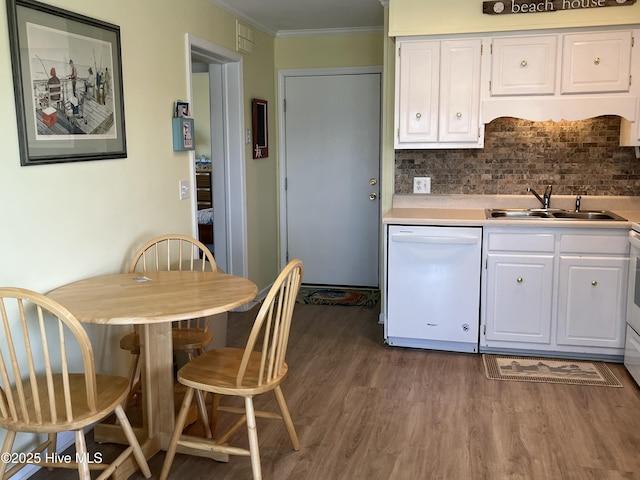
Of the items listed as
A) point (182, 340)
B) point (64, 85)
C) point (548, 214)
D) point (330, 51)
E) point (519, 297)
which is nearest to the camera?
point (64, 85)

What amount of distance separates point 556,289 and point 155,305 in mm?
2490

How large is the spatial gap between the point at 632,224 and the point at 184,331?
2620mm

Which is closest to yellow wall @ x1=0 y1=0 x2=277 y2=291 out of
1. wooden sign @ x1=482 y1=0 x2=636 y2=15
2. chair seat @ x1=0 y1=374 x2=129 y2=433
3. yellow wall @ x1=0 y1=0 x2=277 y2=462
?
yellow wall @ x1=0 y1=0 x2=277 y2=462

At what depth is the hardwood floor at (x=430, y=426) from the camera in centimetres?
254

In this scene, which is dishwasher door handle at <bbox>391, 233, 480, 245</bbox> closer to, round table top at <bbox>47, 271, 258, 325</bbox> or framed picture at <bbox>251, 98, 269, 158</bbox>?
round table top at <bbox>47, 271, 258, 325</bbox>

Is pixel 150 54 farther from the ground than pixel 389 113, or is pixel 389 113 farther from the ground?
pixel 150 54

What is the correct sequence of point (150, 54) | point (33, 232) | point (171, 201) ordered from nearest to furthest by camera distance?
point (33, 232), point (150, 54), point (171, 201)

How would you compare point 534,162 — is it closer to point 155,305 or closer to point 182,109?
point 182,109

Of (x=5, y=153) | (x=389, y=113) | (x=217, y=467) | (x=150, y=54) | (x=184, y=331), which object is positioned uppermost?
(x=150, y=54)

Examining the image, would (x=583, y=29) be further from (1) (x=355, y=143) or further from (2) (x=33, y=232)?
(2) (x=33, y=232)

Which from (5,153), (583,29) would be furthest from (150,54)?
(583,29)

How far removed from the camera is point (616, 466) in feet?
8.33

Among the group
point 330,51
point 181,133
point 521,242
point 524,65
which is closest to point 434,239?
point 521,242

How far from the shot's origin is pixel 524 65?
3750 mm
